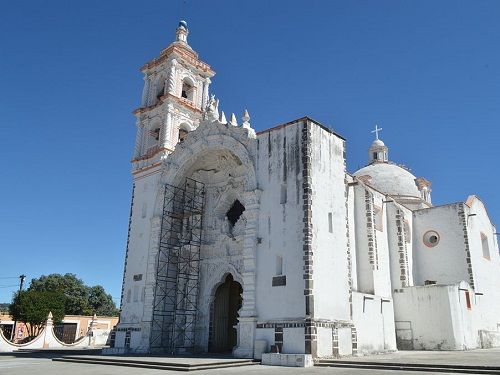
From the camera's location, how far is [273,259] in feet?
59.6

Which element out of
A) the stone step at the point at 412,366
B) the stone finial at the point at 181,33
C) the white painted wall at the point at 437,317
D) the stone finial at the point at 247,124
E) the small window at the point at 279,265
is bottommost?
the stone step at the point at 412,366

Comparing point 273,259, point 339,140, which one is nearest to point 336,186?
point 339,140

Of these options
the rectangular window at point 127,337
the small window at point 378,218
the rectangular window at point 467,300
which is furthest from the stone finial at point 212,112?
the rectangular window at point 467,300

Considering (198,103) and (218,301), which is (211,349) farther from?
(198,103)

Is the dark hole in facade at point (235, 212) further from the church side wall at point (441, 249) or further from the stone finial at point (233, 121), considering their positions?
the church side wall at point (441, 249)

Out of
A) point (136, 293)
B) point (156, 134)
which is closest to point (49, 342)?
point (136, 293)

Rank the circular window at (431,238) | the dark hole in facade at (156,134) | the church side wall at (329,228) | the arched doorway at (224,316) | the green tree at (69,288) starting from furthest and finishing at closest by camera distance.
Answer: the green tree at (69,288) < the dark hole in facade at (156,134) < the circular window at (431,238) < the arched doorway at (224,316) < the church side wall at (329,228)

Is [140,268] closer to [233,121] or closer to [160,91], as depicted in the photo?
[233,121]

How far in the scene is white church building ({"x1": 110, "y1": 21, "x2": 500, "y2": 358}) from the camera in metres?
17.7

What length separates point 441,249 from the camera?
26.8 m

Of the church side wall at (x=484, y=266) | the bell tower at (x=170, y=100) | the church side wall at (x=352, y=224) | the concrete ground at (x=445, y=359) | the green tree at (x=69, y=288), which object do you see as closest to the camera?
the concrete ground at (x=445, y=359)

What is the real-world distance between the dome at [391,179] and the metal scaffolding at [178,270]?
43.9 feet

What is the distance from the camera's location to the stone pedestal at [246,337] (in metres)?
17.5

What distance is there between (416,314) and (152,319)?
1277 cm
